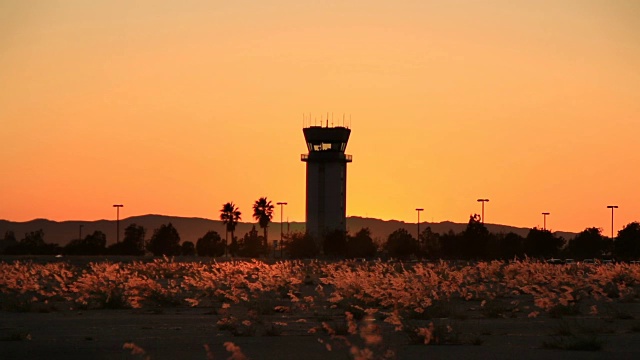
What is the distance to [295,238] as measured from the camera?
143 meters

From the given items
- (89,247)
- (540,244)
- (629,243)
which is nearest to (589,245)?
(540,244)

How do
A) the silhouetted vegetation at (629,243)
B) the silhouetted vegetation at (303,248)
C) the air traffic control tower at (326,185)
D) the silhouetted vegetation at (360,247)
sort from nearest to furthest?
the silhouetted vegetation at (629,243)
the silhouetted vegetation at (303,248)
the silhouetted vegetation at (360,247)
the air traffic control tower at (326,185)

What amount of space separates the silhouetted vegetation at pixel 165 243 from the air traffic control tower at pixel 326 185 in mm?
18588

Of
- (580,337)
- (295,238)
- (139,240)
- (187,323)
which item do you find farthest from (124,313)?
(139,240)

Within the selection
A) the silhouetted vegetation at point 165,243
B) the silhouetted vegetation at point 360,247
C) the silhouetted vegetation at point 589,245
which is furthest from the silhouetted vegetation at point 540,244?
the silhouetted vegetation at point 165,243

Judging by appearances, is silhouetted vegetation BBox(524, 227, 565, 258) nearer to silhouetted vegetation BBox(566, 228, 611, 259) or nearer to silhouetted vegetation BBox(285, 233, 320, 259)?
silhouetted vegetation BBox(566, 228, 611, 259)

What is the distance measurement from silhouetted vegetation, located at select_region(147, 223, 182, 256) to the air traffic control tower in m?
18.6

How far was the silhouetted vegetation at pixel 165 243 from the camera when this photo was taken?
150000 millimetres

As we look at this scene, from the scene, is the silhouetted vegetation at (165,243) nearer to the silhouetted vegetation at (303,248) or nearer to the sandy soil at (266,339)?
the silhouetted vegetation at (303,248)

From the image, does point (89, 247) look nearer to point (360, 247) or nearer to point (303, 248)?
point (303, 248)

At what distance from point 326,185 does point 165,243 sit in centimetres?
2239

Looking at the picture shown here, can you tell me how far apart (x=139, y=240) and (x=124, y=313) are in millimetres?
129235

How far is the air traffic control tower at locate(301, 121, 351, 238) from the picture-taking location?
145m

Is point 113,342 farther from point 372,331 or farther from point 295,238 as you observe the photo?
point 295,238
